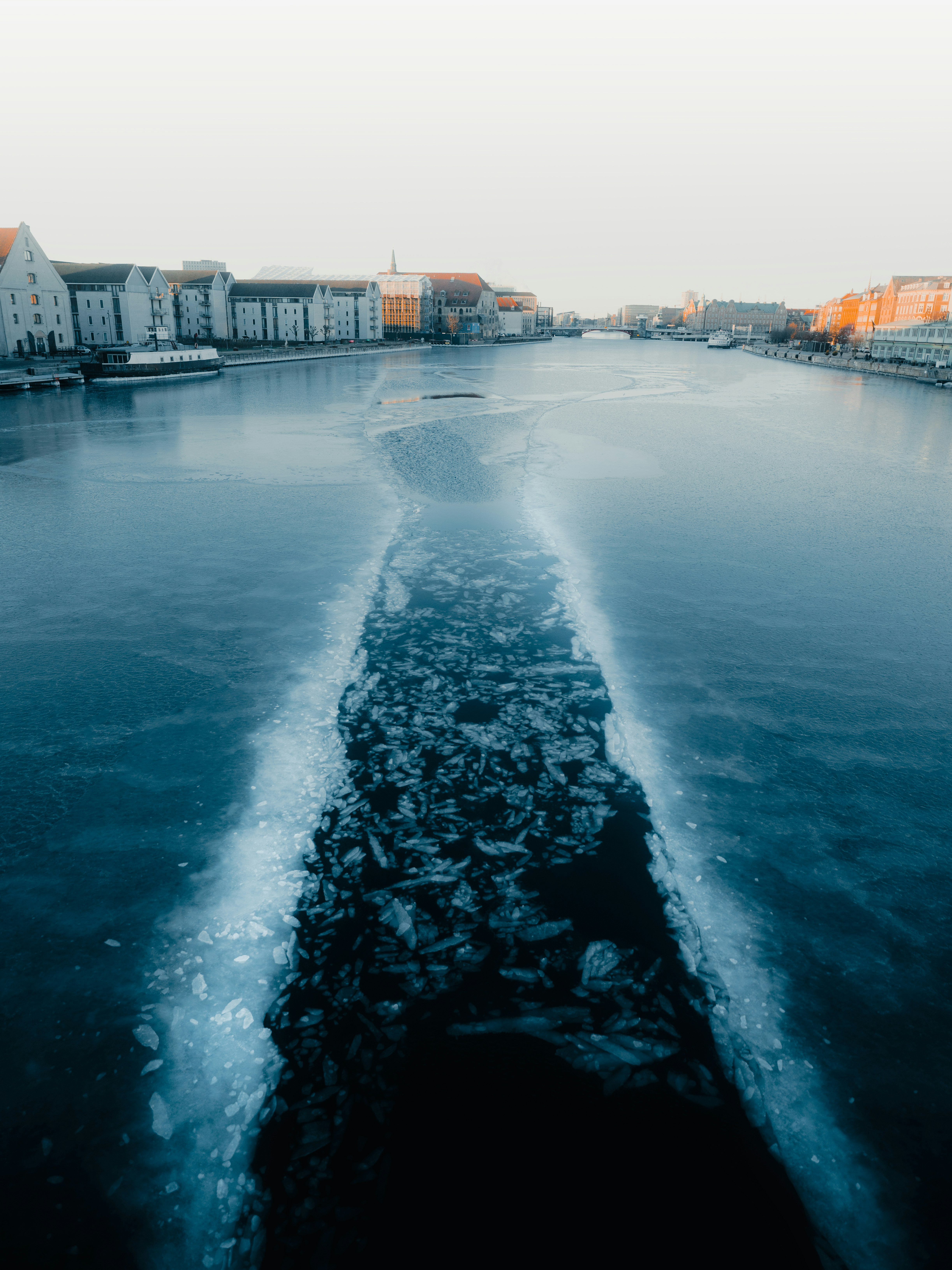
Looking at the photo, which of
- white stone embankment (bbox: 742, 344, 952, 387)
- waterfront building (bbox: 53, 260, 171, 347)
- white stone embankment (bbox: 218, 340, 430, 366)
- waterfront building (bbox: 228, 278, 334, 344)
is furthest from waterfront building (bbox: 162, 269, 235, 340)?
white stone embankment (bbox: 742, 344, 952, 387)

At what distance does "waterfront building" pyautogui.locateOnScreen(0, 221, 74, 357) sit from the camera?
6200 cm

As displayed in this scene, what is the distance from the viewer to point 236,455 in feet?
86.7

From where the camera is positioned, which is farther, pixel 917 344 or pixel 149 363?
pixel 917 344

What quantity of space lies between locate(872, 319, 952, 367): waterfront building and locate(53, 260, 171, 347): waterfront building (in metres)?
83.1

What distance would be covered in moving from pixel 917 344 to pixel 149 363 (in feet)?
323

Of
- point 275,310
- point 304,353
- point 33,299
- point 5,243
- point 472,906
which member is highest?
point 5,243

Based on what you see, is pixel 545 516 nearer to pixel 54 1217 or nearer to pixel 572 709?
pixel 572 709

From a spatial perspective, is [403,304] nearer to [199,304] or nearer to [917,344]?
[199,304]

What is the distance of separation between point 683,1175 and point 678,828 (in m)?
3.20

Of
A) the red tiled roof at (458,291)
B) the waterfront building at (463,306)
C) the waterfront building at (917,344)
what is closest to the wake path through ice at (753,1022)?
the waterfront building at (917,344)

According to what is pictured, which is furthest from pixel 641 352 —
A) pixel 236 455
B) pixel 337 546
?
pixel 337 546

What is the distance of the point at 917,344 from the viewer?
105250mm

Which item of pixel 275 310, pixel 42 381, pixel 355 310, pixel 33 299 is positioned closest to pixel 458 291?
pixel 355 310

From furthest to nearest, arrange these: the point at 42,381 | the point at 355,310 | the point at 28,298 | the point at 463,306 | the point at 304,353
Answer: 1. the point at 463,306
2. the point at 355,310
3. the point at 304,353
4. the point at 28,298
5. the point at 42,381
